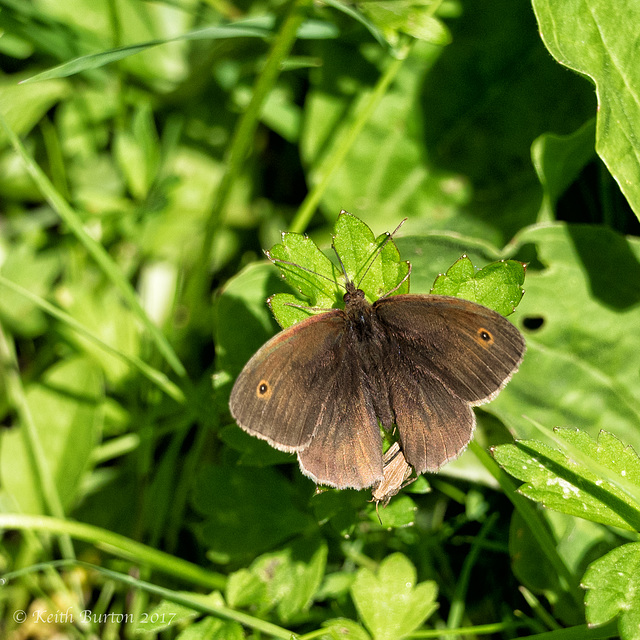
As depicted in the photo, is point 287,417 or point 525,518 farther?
point 525,518

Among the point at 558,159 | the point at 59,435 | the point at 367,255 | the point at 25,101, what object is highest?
the point at 558,159

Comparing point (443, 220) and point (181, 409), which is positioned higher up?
point (443, 220)

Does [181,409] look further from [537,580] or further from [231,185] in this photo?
[537,580]

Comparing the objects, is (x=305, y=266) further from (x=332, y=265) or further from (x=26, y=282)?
(x=26, y=282)

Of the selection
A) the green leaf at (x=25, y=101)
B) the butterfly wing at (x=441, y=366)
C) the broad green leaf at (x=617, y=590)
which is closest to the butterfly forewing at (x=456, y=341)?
the butterfly wing at (x=441, y=366)

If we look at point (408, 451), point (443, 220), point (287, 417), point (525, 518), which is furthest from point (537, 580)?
point (443, 220)

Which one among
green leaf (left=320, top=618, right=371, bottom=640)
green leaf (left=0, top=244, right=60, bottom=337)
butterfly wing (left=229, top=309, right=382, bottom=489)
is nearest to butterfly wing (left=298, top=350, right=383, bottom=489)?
butterfly wing (left=229, top=309, right=382, bottom=489)

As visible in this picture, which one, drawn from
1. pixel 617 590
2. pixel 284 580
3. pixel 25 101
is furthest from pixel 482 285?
pixel 25 101
